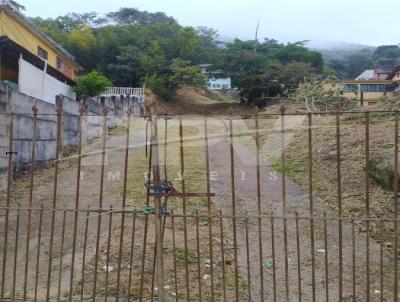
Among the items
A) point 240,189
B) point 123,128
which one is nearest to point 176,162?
point 240,189

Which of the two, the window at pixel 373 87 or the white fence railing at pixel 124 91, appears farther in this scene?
the window at pixel 373 87

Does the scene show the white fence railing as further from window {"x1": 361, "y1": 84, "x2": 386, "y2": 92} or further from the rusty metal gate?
window {"x1": 361, "y1": 84, "x2": 386, "y2": 92}

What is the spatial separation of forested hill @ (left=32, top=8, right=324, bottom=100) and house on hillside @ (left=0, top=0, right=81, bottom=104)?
5.92 m

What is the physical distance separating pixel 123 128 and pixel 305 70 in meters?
14.7

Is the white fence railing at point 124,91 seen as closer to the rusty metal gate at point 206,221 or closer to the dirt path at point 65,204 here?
the dirt path at point 65,204

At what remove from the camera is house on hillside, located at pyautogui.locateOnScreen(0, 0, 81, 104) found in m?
11.9

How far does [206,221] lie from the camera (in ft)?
16.9

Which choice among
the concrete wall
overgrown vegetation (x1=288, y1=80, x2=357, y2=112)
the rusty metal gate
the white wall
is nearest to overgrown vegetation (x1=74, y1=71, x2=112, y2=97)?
the white wall

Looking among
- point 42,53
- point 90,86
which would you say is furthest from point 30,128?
point 42,53

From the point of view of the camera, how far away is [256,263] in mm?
3963

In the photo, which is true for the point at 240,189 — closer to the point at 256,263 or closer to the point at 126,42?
the point at 256,263

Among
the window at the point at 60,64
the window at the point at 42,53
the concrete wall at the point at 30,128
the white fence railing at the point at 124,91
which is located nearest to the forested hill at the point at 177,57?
the white fence railing at the point at 124,91

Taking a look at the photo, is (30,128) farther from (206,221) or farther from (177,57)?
(177,57)

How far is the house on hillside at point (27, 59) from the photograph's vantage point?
1188 centimetres
